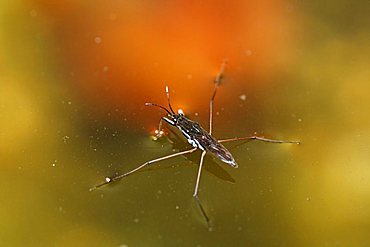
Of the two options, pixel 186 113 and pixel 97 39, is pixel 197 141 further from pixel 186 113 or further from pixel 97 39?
pixel 97 39

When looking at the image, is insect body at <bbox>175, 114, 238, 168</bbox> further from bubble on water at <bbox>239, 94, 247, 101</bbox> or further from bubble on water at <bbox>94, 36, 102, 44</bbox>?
bubble on water at <bbox>94, 36, 102, 44</bbox>

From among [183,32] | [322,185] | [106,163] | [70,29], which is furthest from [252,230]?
[70,29]

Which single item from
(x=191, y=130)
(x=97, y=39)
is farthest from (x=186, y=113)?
(x=97, y=39)

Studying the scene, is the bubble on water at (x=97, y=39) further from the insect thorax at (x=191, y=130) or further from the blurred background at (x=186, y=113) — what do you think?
the insect thorax at (x=191, y=130)

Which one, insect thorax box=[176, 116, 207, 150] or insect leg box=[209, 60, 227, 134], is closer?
insect thorax box=[176, 116, 207, 150]

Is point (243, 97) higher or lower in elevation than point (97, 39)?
lower

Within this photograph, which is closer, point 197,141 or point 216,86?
point 197,141

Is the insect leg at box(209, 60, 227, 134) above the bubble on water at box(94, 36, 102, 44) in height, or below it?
below

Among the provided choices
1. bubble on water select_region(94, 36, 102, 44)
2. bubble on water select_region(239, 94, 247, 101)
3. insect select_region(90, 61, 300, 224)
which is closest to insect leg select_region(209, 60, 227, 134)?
insect select_region(90, 61, 300, 224)

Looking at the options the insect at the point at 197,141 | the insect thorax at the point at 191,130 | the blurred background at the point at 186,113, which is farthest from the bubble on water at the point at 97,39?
the insect thorax at the point at 191,130
